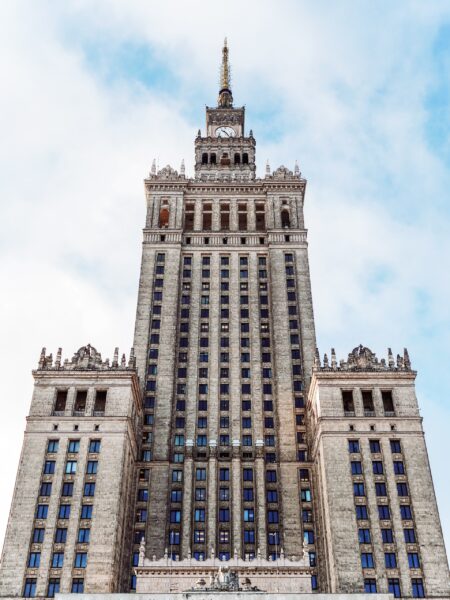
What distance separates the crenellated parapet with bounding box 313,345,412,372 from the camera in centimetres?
8194

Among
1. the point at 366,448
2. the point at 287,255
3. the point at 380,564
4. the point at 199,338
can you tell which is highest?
the point at 287,255

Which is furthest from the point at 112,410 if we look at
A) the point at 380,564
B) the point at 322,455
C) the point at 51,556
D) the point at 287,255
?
the point at 287,255

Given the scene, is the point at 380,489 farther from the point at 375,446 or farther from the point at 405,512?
the point at 375,446

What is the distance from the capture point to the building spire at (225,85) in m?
139

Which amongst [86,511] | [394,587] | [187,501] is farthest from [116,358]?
[394,587]

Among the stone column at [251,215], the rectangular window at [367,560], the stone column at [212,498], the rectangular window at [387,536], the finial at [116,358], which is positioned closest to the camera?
the rectangular window at [367,560]

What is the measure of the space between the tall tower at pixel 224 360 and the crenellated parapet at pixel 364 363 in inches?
314

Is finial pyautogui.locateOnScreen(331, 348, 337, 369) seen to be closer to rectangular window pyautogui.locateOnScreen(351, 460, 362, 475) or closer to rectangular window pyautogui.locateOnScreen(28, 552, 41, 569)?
rectangular window pyautogui.locateOnScreen(351, 460, 362, 475)

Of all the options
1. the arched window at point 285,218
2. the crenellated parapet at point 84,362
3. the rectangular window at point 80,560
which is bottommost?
the rectangular window at point 80,560

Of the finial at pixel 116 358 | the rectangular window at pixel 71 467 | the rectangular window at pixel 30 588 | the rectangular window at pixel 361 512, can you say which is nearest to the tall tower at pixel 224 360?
the finial at pixel 116 358

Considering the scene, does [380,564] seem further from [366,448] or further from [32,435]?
[32,435]

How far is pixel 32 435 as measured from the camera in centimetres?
7644

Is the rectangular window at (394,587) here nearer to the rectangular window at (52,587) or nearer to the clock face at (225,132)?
the rectangular window at (52,587)

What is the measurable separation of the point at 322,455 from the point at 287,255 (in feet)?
117
